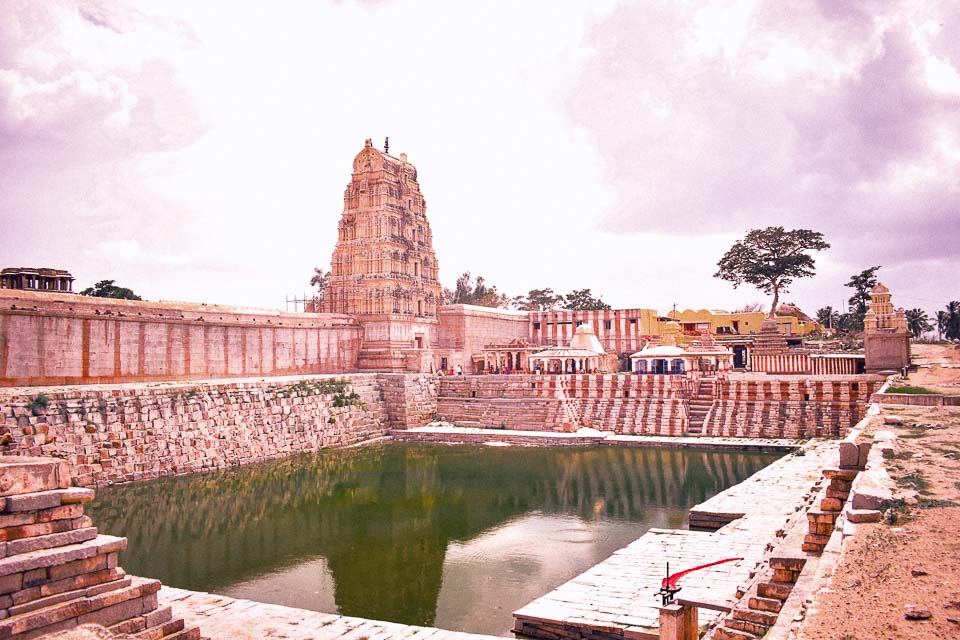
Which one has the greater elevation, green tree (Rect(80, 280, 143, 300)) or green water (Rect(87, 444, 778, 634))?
green tree (Rect(80, 280, 143, 300))

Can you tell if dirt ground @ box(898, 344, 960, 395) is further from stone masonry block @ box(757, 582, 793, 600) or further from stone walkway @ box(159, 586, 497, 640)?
stone walkway @ box(159, 586, 497, 640)

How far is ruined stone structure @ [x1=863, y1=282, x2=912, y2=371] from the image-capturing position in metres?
30.3

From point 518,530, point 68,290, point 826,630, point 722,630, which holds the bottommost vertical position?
point 518,530

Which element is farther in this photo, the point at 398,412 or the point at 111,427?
the point at 398,412

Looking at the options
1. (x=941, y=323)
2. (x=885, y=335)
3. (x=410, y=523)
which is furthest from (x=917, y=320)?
(x=410, y=523)

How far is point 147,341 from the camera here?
26656 millimetres

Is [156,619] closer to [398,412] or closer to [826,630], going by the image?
[826,630]

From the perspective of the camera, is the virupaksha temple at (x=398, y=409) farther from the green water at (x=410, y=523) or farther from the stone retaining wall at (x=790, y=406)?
the green water at (x=410, y=523)

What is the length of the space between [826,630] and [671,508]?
14079mm

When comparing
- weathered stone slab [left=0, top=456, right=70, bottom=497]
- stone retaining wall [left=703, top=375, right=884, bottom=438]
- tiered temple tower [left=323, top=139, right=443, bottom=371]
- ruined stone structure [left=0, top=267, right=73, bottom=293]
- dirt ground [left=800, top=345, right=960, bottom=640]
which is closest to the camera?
dirt ground [left=800, top=345, right=960, bottom=640]

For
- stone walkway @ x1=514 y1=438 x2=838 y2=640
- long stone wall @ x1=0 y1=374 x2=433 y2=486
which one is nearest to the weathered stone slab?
stone walkway @ x1=514 y1=438 x2=838 y2=640

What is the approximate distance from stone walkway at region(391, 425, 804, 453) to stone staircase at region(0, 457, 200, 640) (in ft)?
75.9

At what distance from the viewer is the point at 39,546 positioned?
6734 mm

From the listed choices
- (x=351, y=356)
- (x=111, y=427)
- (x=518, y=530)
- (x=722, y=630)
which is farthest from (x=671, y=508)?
(x=351, y=356)
